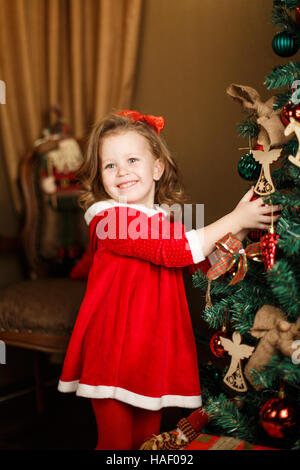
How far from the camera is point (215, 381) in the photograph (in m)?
1.33

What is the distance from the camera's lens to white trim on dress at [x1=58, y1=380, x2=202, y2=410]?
119 centimetres

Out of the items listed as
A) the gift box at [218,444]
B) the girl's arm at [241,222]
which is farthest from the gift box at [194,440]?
the girl's arm at [241,222]

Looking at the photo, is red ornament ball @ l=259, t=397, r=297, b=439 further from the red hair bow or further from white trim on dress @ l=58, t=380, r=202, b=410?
the red hair bow

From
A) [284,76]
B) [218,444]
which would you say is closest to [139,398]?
[218,444]

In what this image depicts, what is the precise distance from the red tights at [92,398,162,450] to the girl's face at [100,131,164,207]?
598 mm

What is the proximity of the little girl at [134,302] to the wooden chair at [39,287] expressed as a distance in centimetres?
35

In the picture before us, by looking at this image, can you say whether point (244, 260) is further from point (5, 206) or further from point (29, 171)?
point (5, 206)

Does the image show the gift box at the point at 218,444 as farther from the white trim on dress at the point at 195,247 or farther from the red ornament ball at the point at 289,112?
the red ornament ball at the point at 289,112

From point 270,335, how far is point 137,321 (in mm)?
375

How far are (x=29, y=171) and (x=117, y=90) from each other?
2.01 ft

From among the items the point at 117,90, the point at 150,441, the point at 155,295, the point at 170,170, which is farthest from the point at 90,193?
the point at 117,90

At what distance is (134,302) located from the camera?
1253mm

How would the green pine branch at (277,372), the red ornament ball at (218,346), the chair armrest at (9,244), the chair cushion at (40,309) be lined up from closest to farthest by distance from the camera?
the green pine branch at (277,372), the red ornament ball at (218,346), the chair cushion at (40,309), the chair armrest at (9,244)

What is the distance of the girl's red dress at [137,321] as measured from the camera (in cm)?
121
